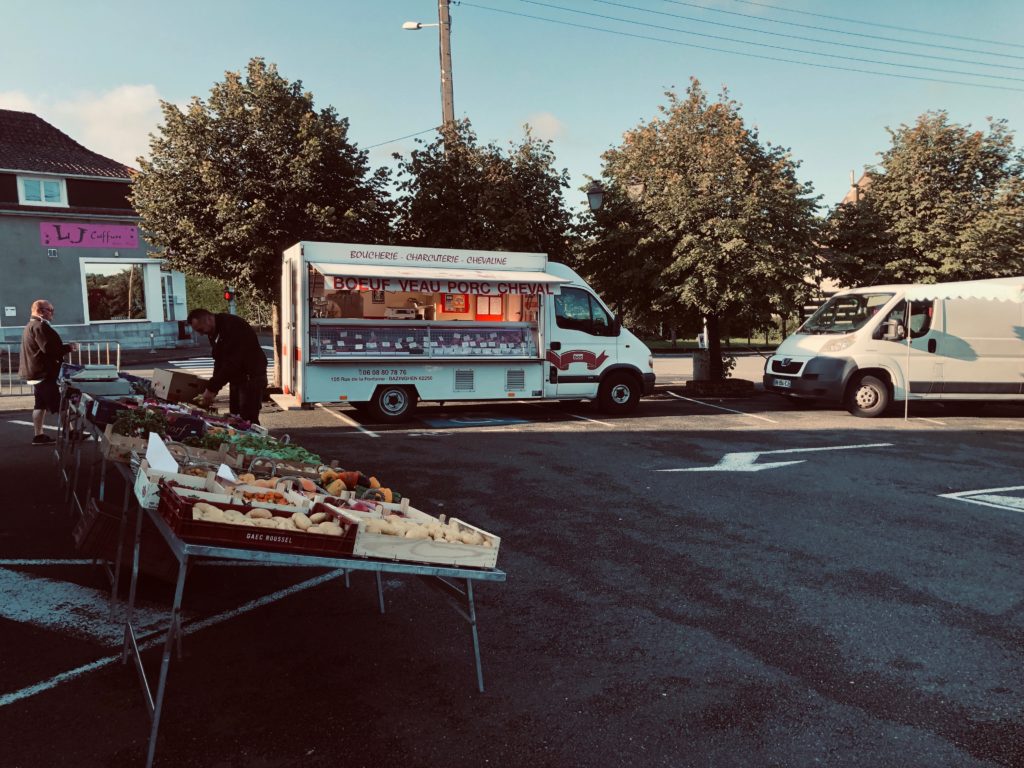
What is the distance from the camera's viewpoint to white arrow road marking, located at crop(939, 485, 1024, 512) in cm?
768

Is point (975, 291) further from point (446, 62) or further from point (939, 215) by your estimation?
point (446, 62)

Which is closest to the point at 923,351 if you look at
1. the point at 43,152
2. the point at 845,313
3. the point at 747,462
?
the point at 845,313

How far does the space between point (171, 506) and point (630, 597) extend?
3.09 meters

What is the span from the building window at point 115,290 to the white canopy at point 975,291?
26303mm

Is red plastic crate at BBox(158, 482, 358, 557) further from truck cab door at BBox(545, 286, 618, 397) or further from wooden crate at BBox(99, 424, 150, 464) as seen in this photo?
truck cab door at BBox(545, 286, 618, 397)

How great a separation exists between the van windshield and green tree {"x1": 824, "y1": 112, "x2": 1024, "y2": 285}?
9.38 feet

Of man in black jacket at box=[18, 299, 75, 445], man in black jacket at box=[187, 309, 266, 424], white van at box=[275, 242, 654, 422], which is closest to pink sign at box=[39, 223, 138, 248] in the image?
white van at box=[275, 242, 654, 422]

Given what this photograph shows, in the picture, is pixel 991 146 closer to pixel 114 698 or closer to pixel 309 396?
pixel 309 396

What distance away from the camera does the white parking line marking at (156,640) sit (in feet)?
11.8

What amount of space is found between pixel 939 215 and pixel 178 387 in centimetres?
1769

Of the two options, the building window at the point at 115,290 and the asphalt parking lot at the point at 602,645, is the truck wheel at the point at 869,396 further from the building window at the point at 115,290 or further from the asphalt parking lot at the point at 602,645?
the building window at the point at 115,290

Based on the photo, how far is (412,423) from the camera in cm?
1273

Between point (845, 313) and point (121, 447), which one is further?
point (845, 313)

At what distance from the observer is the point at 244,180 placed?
566 inches
